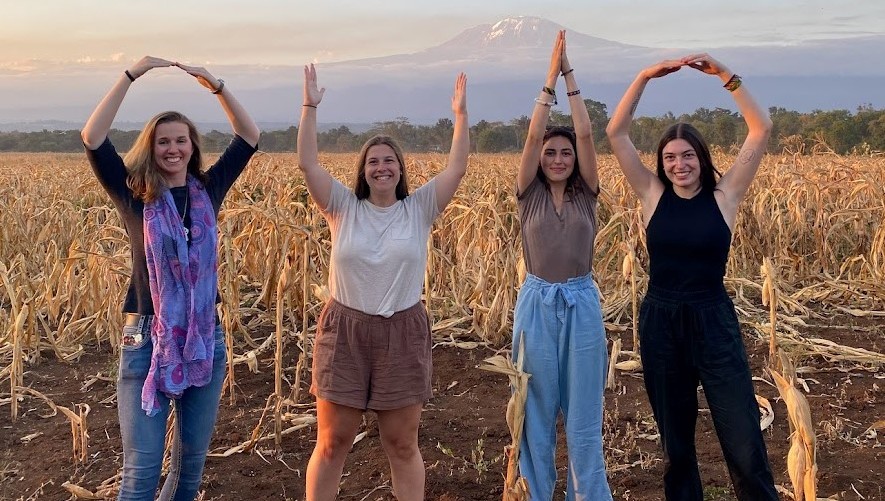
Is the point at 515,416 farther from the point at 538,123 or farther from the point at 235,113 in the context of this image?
the point at 235,113

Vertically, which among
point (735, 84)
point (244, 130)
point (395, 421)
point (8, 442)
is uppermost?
point (735, 84)

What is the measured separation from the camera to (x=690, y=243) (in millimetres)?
2859

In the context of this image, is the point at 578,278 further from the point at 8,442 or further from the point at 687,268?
the point at 8,442

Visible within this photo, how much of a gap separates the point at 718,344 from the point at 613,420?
1.45 metres

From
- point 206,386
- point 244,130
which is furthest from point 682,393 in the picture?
point 244,130

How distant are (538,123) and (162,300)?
5.11ft

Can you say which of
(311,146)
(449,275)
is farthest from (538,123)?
(449,275)

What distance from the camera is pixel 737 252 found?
26.8 ft

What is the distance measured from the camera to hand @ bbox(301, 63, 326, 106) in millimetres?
2947

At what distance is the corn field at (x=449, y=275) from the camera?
451cm

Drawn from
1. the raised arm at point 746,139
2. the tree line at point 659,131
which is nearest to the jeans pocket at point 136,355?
the raised arm at point 746,139

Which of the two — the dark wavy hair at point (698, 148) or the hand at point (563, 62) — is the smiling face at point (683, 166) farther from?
the hand at point (563, 62)

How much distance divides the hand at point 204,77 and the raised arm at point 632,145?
1579 millimetres

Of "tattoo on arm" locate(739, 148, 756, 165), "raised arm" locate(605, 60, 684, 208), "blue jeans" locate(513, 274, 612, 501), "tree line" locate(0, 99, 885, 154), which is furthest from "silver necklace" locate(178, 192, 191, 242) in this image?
"tree line" locate(0, 99, 885, 154)
